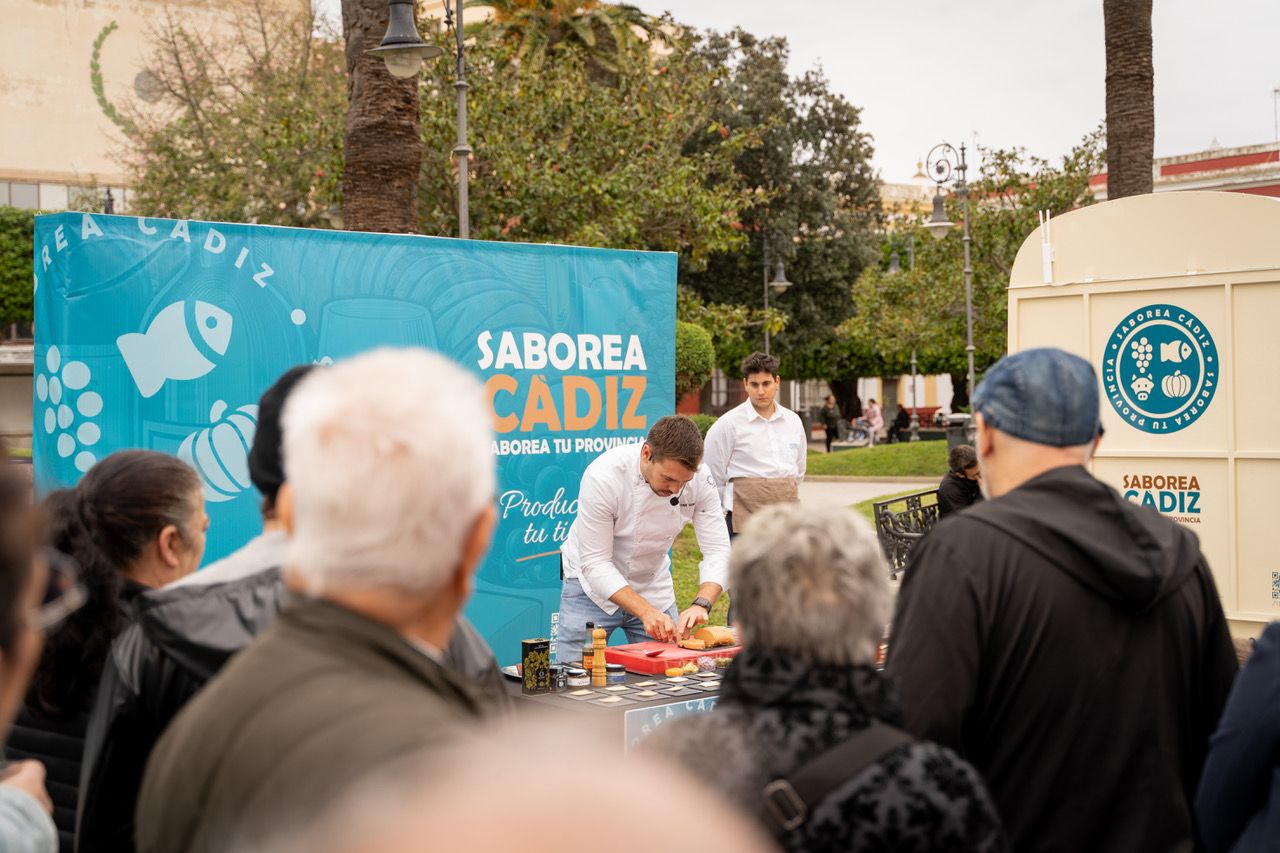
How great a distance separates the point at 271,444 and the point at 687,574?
437 inches

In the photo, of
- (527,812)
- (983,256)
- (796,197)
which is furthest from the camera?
(796,197)

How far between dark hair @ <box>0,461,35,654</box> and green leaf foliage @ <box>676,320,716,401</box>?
1688cm

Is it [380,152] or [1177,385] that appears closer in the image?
[1177,385]

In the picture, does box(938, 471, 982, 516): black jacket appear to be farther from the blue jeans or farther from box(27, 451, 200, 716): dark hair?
box(27, 451, 200, 716): dark hair

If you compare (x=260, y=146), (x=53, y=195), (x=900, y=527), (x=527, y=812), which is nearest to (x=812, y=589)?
(x=527, y=812)

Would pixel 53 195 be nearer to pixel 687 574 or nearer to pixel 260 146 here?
pixel 260 146

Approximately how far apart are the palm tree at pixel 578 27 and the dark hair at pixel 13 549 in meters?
24.1

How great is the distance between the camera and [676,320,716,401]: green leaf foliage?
18.2 meters

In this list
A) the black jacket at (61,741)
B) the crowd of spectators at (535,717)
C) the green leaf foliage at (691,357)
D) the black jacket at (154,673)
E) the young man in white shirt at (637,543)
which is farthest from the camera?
the green leaf foliage at (691,357)

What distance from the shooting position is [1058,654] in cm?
266

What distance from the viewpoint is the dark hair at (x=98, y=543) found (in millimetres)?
2893

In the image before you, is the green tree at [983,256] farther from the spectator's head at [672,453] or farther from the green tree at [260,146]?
the spectator's head at [672,453]

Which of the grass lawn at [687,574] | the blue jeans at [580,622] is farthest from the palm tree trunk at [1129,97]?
the blue jeans at [580,622]

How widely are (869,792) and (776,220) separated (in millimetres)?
35634
